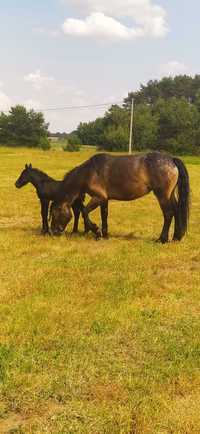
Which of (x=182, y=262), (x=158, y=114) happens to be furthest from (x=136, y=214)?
(x=158, y=114)

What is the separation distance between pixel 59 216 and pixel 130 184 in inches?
75.1

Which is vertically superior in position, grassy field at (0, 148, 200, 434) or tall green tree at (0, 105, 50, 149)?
tall green tree at (0, 105, 50, 149)

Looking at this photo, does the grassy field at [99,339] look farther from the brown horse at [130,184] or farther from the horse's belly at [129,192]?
the horse's belly at [129,192]

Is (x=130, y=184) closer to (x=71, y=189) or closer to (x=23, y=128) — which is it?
(x=71, y=189)

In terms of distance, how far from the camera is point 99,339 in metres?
5.14

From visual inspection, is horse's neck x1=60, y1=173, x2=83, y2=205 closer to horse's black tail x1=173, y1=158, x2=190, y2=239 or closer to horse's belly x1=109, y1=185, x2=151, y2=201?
horse's belly x1=109, y1=185, x2=151, y2=201

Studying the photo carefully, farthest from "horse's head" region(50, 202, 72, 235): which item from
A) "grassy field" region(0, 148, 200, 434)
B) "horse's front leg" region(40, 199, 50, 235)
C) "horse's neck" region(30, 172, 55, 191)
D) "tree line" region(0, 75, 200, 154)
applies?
"tree line" region(0, 75, 200, 154)

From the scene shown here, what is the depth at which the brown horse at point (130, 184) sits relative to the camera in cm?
1022

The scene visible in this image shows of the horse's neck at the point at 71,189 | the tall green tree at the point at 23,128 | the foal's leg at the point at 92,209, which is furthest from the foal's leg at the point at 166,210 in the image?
the tall green tree at the point at 23,128

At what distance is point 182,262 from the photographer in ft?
29.0

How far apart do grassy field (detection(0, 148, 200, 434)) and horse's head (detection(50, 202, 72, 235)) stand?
900 mm

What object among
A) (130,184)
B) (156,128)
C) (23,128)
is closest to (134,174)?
(130,184)

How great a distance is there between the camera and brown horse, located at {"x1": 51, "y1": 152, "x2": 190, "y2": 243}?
33.5 feet

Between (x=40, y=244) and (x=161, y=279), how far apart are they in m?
3.56
